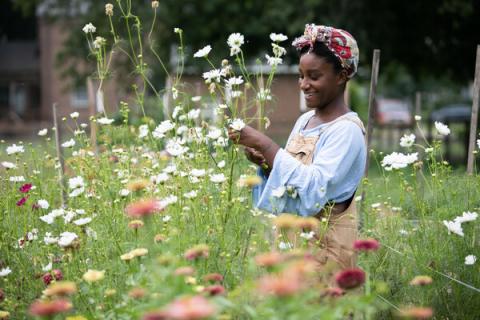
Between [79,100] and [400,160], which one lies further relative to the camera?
[79,100]

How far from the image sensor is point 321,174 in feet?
9.03

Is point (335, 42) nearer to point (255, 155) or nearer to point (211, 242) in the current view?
point (255, 155)

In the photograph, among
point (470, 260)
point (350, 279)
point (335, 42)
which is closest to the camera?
point (350, 279)

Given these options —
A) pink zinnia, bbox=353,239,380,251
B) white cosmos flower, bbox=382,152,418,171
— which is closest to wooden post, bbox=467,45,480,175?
white cosmos flower, bbox=382,152,418,171

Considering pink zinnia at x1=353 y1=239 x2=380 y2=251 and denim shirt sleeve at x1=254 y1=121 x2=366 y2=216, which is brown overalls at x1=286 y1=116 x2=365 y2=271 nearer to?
denim shirt sleeve at x1=254 y1=121 x2=366 y2=216

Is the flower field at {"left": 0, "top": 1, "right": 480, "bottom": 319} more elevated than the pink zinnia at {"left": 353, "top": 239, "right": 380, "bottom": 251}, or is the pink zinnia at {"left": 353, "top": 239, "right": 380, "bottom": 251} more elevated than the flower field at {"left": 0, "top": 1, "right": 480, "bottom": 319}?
the pink zinnia at {"left": 353, "top": 239, "right": 380, "bottom": 251}

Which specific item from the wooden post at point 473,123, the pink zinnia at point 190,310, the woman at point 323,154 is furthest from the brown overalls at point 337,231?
the wooden post at point 473,123

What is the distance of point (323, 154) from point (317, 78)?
298 millimetres

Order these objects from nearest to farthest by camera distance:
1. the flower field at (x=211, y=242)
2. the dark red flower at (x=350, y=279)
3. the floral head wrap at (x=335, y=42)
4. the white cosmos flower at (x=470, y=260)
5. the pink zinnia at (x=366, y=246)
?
the dark red flower at (x=350, y=279)
the pink zinnia at (x=366, y=246)
the flower field at (x=211, y=242)
the floral head wrap at (x=335, y=42)
the white cosmos flower at (x=470, y=260)

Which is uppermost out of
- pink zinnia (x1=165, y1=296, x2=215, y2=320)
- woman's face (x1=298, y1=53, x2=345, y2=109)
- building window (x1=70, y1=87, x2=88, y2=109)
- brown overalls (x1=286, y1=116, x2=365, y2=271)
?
woman's face (x1=298, y1=53, x2=345, y2=109)

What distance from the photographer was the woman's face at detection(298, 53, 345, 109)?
2.91m

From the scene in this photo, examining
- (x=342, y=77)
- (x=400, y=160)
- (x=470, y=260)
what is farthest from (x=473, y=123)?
(x=342, y=77)

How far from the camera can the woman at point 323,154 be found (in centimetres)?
277

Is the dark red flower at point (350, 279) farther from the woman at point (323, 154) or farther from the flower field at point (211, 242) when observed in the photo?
the woman at point (323, 154)
